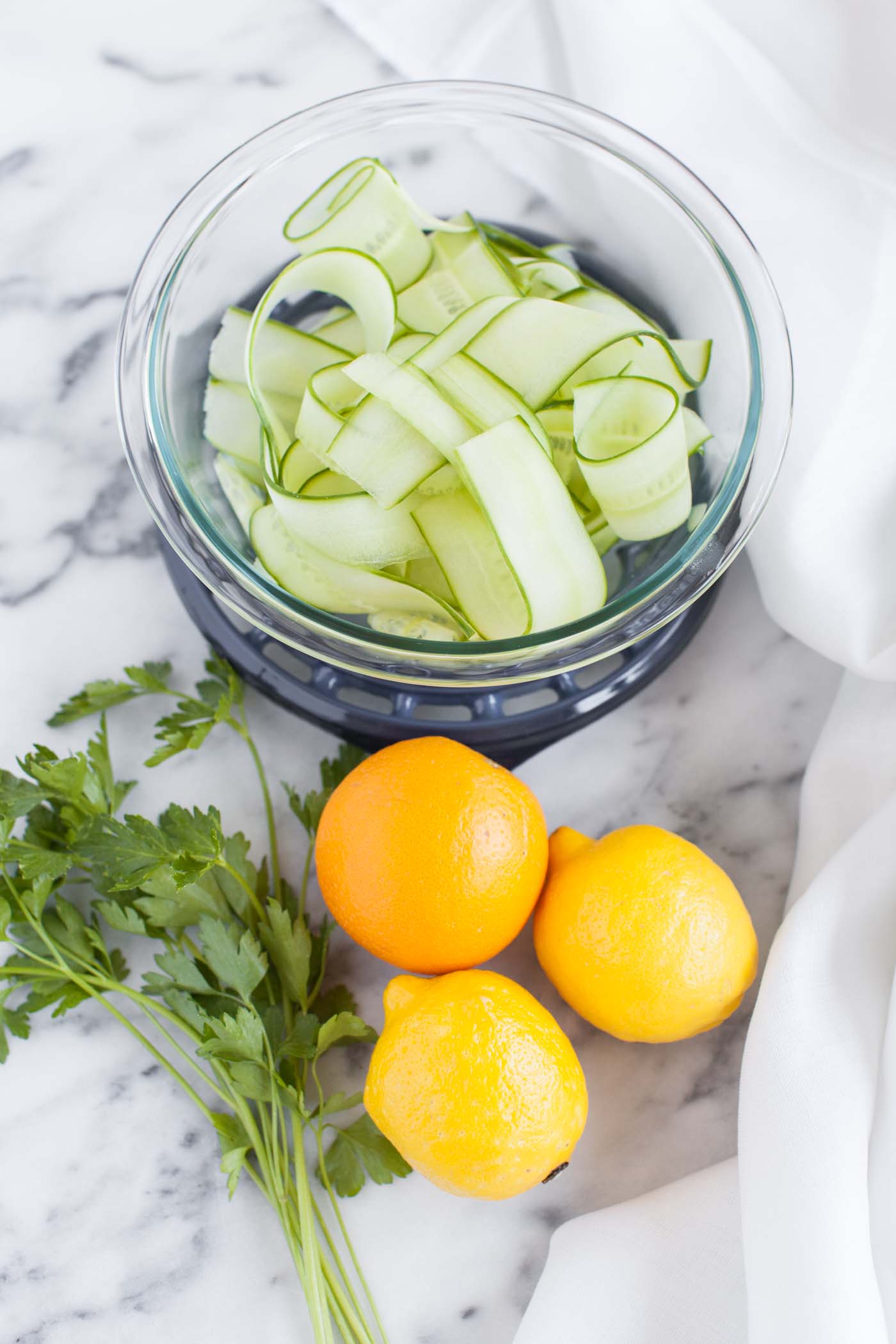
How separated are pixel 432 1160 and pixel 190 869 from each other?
249 mm

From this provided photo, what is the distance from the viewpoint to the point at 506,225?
3.06 feet

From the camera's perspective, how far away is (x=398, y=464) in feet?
2.34

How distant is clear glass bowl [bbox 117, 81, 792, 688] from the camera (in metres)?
0.75

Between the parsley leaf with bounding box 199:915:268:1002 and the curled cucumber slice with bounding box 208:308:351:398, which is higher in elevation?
the curled cucumber slice with bounding box 208:308:351:398

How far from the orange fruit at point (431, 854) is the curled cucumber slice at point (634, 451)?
203 millimetres

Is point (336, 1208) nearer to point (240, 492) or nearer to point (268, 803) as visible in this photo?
point (268, 803)

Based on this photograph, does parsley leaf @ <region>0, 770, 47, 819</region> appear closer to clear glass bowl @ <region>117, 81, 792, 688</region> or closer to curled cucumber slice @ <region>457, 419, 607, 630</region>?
clear glass bowl @ <region>117, 81, 792, 688</region>

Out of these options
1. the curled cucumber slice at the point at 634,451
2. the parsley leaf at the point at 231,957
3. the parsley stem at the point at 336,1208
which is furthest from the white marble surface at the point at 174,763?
the curled cucumber slice at the point at 634,451

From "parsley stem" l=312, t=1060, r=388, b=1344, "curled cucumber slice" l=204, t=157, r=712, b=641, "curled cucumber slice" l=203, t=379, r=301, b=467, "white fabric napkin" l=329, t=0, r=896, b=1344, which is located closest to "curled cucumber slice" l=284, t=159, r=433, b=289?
"curled cucumber slice" l=204, t=157, r=712, b=641

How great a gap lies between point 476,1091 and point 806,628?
0.43m

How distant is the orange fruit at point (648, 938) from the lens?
0.77 metres

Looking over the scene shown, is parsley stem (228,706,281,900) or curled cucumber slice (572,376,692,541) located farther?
parsley stem (228,706,281,900)

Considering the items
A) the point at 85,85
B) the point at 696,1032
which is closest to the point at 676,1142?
the point at 696,1032

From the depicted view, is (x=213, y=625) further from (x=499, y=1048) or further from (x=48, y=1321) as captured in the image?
(x=48, y=1321)
